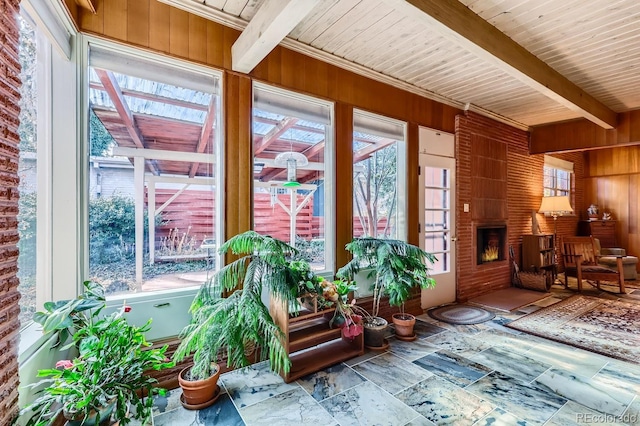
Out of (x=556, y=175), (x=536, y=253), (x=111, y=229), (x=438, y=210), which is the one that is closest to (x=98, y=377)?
(x=111, y=229)

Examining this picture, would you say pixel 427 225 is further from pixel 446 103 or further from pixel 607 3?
pixel 607 3

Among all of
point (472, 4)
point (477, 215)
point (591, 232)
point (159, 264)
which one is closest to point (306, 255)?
point (159, 264)

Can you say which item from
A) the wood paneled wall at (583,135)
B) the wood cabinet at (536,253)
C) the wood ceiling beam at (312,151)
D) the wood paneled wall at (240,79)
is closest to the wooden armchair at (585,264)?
the wood cabinet at (536,253)

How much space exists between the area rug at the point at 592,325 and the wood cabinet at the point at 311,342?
192 centimetres

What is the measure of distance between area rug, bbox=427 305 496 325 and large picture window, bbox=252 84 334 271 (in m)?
1.58

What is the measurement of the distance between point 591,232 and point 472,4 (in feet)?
21.8

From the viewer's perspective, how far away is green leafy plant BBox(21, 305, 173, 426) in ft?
3.89

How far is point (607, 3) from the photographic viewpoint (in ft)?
6.91

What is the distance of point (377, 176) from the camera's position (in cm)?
346

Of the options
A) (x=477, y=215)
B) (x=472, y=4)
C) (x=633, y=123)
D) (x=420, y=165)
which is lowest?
(x=477, y=215)

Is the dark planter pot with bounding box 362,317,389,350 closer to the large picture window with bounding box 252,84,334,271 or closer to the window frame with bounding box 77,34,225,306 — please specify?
the large picture window with bounding box 252,84,334,271

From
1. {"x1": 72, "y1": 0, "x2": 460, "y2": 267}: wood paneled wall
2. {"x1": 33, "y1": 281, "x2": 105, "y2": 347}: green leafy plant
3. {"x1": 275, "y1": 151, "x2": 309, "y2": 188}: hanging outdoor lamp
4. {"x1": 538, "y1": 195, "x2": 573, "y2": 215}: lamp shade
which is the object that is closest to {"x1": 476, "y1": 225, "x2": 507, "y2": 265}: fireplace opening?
{"x1": 538, "y1": 195, "x2": 573, "y2": 215}: lamp shade

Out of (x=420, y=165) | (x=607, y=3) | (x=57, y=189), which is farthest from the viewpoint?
(x=420, y=165)

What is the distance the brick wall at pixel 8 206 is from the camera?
103cm
